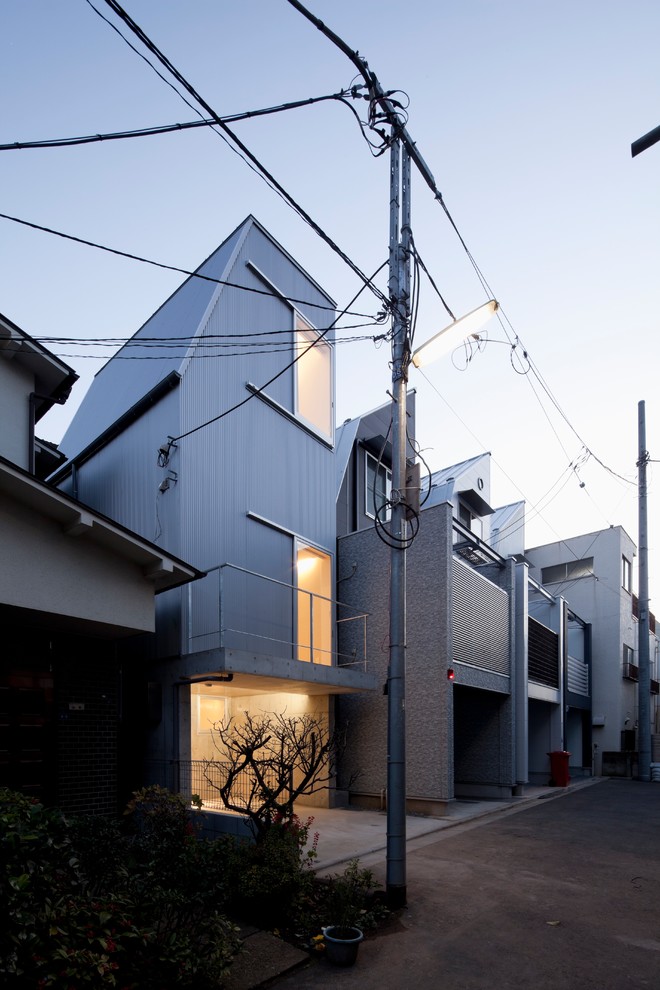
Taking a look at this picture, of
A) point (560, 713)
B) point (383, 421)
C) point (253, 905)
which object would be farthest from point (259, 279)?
point (560, 713)

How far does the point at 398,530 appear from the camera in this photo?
24.6 ft

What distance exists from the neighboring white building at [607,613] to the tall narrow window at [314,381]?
16.2m

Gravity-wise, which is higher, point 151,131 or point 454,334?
point 151,131

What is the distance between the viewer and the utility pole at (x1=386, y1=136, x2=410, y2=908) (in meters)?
6.93

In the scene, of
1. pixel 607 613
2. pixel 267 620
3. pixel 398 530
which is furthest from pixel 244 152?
pixel 607 613

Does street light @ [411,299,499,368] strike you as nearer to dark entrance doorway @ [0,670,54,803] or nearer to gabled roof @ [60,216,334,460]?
gabled roof @ [60,216,334,460]

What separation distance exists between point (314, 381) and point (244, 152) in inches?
330

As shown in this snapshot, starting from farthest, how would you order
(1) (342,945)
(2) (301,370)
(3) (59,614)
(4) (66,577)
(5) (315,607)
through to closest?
1. (2) (301,370)
2. (5) (315,607)
3. (4) (66,577)
4. (3) (59,614)
5. (1) (342,945)

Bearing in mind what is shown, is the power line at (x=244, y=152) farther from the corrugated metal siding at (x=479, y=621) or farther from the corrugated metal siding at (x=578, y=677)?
the corrugated metal siding at (x=578, y=677)

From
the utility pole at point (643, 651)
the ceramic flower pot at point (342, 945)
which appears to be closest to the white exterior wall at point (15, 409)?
the ceramic flower pot at point (342, 945)

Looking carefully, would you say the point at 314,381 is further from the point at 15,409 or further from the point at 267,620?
the point at 15,409

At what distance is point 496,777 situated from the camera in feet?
52.7

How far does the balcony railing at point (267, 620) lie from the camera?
35.8 ft

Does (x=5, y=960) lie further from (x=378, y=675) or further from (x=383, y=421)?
(x=383, y=421)
